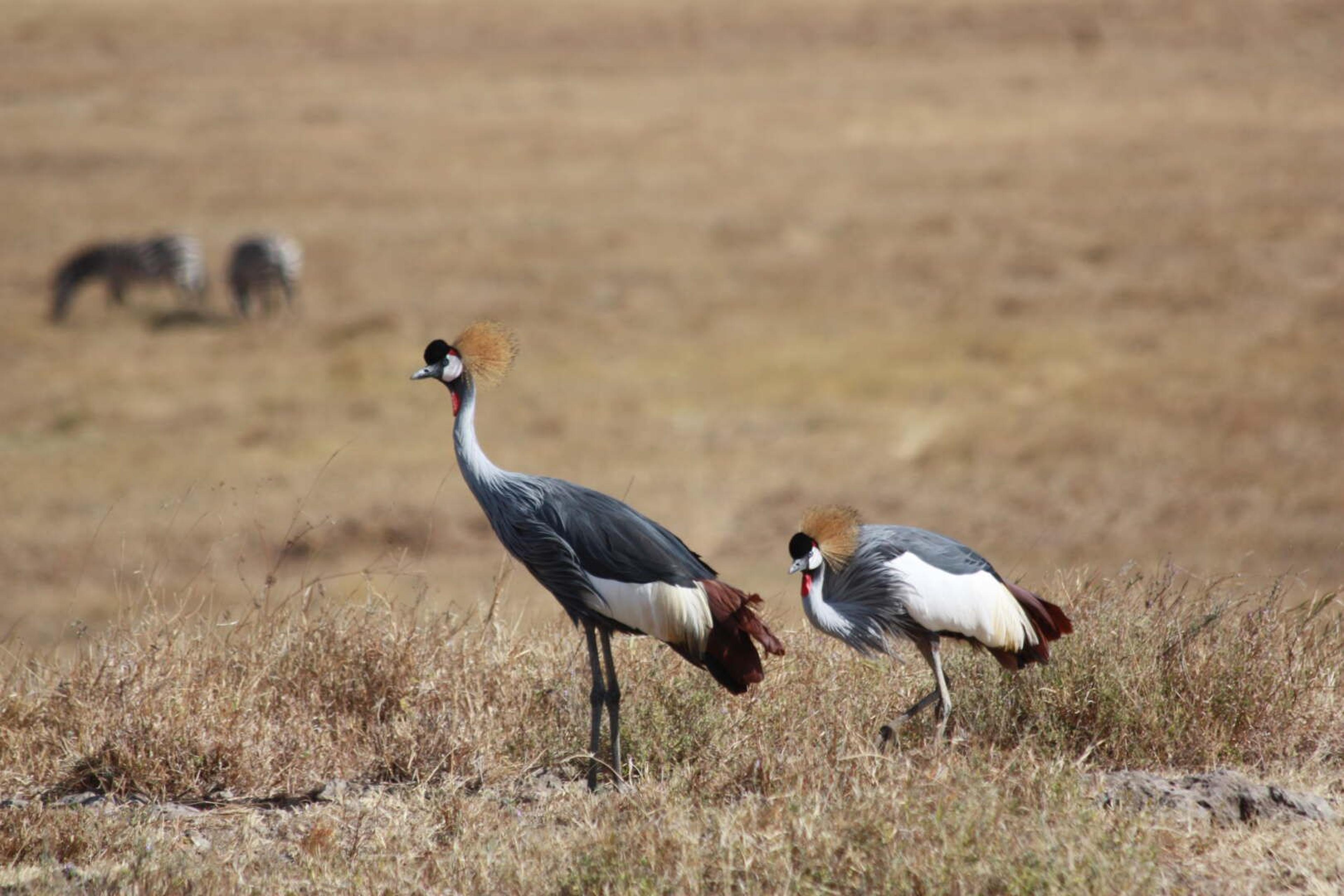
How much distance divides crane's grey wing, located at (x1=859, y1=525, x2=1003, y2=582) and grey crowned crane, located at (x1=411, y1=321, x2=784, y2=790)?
48 cm

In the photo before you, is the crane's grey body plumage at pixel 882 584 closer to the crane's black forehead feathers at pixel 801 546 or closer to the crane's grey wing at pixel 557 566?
the crane's black forehead feathers at pixel 801 546

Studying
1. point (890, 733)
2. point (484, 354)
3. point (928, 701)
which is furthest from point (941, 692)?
point (484, 354)

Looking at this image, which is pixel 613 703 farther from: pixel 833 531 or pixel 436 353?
pixel 436 353

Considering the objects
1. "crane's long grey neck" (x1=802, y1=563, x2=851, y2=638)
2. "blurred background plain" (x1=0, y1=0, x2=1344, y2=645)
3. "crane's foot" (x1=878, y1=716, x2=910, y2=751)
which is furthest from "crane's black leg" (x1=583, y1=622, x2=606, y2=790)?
"blurred background plain" (x1=0, y1=0, x2=1344, y2=645)

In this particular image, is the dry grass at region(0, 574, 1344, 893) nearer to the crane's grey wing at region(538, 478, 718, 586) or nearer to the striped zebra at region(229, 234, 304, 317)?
the crane's grey wing at region(538, 478, 718, 586)

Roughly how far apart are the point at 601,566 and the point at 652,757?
75cm

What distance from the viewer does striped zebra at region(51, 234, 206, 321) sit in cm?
2748

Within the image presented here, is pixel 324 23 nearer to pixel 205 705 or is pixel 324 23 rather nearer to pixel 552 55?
pixel 552 55

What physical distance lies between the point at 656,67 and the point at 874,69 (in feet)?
19.6

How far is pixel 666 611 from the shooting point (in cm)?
486

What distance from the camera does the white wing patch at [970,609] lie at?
504 cm

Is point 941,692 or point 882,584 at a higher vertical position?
point 882,584

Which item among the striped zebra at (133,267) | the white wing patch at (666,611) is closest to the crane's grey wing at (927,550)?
the white wing patch at (666,611)

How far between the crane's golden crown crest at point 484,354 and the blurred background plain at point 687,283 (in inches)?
38.0
